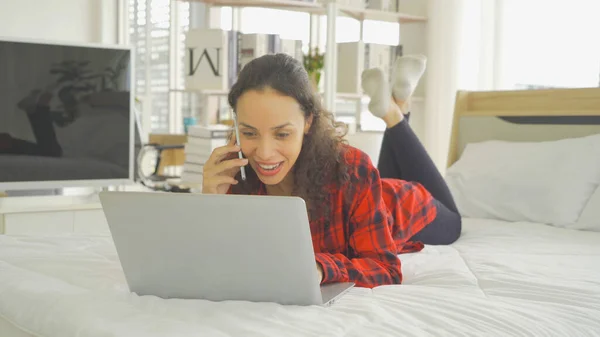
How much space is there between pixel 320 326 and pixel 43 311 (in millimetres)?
424

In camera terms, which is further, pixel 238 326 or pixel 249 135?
pixel 249 135

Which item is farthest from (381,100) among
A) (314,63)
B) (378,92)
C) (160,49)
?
(160,49)

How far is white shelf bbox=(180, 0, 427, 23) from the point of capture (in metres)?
3.33

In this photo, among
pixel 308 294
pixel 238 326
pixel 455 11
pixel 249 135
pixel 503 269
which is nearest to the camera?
pixel 238 326

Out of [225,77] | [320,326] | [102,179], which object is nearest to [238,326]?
[320,326]

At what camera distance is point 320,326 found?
998 mm

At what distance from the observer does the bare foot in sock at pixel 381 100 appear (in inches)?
87.0

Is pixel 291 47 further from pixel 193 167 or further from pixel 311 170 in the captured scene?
pixel 311 170

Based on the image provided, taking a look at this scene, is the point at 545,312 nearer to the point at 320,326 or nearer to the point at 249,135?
the point at 320,326

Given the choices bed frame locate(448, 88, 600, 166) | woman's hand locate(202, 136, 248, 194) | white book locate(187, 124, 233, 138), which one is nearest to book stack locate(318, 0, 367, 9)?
bed frame locate(448, 88, 600, 166)

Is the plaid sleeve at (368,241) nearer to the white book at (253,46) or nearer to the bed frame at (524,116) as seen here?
the bed frame at (524,116)

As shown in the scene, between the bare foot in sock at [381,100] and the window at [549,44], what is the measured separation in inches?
58.8

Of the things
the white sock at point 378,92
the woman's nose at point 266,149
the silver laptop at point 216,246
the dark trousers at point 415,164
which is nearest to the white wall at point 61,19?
the white sock at point 378,92

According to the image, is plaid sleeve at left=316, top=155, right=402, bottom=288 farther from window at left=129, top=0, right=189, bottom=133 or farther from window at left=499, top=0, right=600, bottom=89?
window at left=129, top=0, right=189, bottom=133
